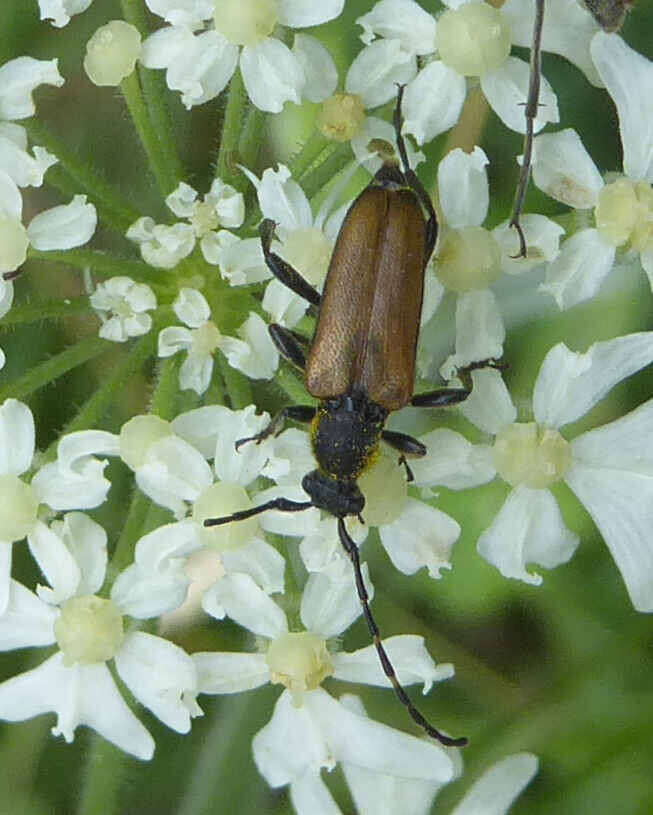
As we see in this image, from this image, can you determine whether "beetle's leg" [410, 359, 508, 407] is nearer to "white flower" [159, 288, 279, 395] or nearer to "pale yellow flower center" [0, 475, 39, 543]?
"white flower" [159, 288, 279, 395]

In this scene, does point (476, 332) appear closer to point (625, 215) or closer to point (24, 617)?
point (625, 215)

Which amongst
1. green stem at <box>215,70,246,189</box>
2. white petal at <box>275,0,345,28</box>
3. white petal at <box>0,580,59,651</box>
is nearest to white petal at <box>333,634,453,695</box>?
white petal at <box>0,580,59,651</box>


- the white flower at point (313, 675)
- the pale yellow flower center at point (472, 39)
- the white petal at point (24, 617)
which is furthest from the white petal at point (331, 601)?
the pale yellow flower center at point (472, 39)

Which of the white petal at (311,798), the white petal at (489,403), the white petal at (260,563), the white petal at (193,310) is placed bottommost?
the white petal at (311,798)

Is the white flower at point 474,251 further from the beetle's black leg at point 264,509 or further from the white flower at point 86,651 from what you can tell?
the white flower at point 86,651

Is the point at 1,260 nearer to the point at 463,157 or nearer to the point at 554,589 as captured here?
the point at 463,157

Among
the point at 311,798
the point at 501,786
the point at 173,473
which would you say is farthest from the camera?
the point at 501,786

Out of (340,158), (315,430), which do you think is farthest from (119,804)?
(340,158)

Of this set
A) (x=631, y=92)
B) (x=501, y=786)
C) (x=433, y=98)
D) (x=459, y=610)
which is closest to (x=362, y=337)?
(x=433, y=98)
